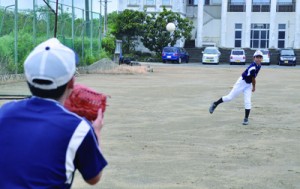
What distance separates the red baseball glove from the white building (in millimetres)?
55103

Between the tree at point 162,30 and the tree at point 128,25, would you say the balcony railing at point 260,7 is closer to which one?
the tree at point 162,30

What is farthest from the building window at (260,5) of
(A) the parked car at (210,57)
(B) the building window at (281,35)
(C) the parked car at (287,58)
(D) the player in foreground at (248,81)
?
(D) the player in foreground at (248,81)

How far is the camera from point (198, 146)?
340 inches

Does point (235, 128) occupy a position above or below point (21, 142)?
below

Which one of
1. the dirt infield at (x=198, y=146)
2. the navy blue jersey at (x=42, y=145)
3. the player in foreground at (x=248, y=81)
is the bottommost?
the dirt infield at (x=198, y=146)

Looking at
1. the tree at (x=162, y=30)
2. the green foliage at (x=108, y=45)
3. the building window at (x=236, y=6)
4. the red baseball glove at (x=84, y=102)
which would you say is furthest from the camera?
the building window at (x=236, y=6)

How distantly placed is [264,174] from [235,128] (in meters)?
3.85

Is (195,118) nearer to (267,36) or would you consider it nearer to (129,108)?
(129,108)

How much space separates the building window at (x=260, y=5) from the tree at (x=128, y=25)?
43.5 feet

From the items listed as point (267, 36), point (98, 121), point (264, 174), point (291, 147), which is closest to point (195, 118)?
point (291, 147)

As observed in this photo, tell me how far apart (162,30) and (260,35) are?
487 inches

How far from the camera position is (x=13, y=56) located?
69.7 feet

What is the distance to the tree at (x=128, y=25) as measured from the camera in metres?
51.2

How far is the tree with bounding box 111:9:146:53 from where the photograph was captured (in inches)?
2016
